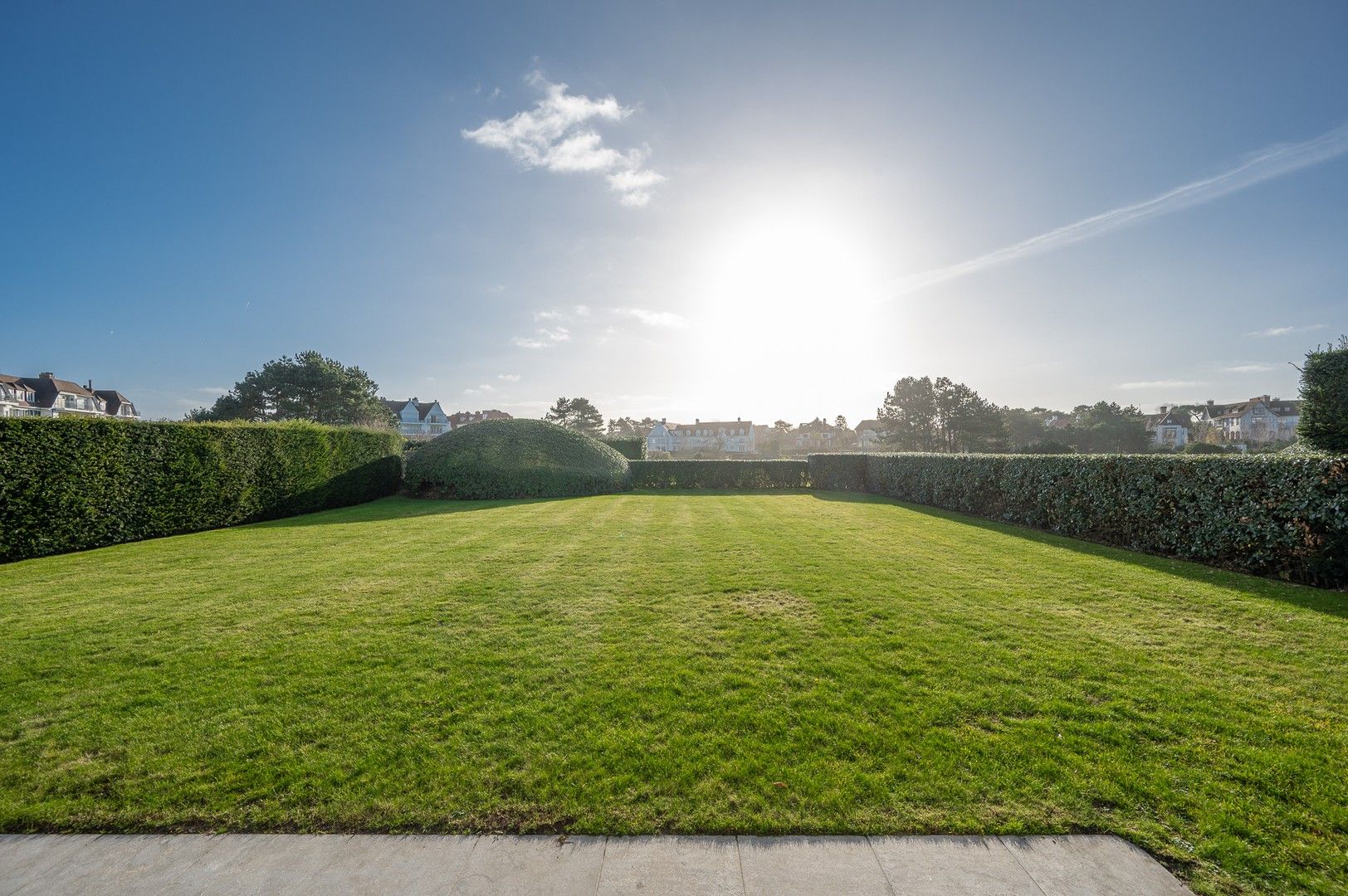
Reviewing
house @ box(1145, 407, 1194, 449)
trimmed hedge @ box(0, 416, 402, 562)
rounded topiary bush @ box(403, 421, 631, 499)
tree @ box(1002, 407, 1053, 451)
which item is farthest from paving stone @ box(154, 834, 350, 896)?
house @ box(1145, 407, 1194, 449)

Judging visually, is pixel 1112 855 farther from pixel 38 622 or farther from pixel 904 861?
pixel 38 622

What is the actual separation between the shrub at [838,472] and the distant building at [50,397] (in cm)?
5163

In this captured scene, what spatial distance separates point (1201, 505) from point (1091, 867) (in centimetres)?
871

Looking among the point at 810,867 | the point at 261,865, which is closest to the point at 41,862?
the point at 261,865

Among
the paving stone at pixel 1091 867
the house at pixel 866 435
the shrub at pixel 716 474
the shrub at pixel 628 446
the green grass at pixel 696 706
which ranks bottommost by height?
the paving stone at pixel 1091 867

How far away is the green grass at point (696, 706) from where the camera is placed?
2.43 m

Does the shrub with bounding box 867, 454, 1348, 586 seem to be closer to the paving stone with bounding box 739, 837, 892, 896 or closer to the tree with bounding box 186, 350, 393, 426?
the paving stone with bounding box 739, 837, 892, 896

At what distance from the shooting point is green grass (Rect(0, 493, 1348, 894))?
2428 mm

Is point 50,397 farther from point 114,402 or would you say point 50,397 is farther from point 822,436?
point 822,436

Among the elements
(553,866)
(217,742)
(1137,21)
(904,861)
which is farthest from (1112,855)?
(1137,21)

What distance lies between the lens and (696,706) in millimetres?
3387

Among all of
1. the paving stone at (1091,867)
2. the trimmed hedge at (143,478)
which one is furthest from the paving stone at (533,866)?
the trimmed hedge at (143,478)

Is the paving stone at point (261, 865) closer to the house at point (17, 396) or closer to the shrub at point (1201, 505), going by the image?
the shrub at point (1201, 505)

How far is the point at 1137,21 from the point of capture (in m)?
8.75
